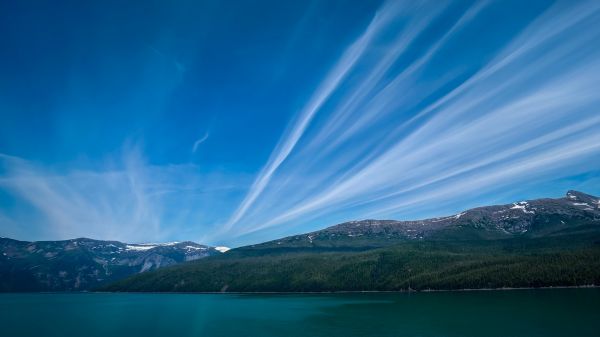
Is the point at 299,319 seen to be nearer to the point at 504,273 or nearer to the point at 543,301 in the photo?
the point at 543,301

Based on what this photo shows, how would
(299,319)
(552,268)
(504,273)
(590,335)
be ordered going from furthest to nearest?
(504,273)
(552,268)
(299,319)
(590,335)

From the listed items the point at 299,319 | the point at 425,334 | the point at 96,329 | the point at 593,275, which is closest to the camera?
the point at 425,334

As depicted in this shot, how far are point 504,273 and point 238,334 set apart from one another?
155141mm

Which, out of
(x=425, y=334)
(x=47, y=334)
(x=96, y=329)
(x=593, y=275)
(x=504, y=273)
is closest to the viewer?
(x=425, y=334)

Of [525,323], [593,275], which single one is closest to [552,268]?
[593,275]

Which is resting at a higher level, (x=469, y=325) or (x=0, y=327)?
(x=0, y=327)

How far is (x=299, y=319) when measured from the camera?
113062mm

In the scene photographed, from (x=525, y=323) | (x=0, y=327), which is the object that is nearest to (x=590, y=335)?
(x=525, y=323)

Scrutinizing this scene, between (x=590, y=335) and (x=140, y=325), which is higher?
(x=140, y=325)

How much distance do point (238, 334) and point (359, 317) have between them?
1581 inches

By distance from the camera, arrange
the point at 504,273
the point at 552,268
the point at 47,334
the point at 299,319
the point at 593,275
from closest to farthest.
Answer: the point at 47,334 < the point at 299,319 < the point at 593,275 < the point at 552,268 < the point at 504,273

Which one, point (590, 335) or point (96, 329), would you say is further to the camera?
point (96, 329)

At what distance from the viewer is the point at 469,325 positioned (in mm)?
85750

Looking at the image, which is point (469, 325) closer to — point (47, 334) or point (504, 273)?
point (47, 334)
